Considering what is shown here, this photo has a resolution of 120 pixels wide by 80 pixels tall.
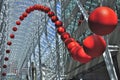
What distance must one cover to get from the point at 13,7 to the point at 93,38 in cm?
3683

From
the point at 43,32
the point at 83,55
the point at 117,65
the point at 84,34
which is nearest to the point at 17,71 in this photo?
the point at 43,32

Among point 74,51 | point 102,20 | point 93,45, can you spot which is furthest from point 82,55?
point 102,20

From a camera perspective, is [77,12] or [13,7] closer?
[77,12]

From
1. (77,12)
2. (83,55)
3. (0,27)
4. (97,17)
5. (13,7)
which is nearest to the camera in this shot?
(97,17)

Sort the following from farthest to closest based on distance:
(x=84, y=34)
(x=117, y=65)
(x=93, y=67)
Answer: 1. (x=84, y=34)
2. (x=93, y=67)
3. (x=117, y=65)

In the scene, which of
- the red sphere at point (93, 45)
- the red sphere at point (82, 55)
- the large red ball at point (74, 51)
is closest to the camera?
the red sphere at point (93, 45)

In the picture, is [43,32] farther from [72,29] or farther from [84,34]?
[84,34]

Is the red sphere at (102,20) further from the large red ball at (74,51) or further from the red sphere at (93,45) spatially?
the large red ball at (74,51)

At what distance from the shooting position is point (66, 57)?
122 feet

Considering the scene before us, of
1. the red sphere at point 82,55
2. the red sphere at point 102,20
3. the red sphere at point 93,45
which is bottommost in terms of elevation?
the red sphere at point 82,55

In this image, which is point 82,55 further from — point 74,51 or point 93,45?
point 93,45

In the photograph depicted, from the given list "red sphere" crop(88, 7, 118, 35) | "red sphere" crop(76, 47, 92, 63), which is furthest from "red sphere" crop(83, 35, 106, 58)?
"red sphere" crop(76, 47, 92, 63)

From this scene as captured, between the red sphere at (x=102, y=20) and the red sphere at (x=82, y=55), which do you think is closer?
the red sphere at (x=102, y=20)

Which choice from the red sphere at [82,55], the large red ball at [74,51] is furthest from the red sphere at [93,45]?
the large red ball at [74,51]
